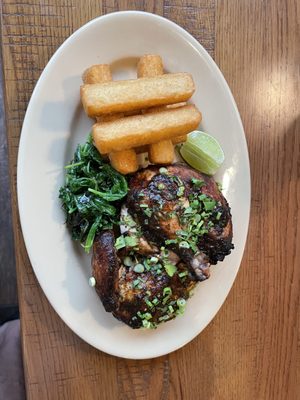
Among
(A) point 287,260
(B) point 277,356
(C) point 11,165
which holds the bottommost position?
(B) point 277,356

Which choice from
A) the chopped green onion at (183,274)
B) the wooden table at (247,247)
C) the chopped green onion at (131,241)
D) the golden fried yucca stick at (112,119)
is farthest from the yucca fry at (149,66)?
the chopped green onion at (183,274)

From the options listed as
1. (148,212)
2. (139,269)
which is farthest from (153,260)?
(148,212)

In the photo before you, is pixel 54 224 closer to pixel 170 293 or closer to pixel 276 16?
pixel 170 293

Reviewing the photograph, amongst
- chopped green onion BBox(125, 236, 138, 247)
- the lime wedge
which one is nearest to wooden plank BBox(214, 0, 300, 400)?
the lime wedge

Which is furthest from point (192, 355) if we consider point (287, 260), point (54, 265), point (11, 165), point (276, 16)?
point (276, 16)

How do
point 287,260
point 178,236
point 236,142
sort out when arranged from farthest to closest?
point 287,260
point 236,142
point 178,236

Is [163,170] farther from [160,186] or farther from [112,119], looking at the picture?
[112,119]

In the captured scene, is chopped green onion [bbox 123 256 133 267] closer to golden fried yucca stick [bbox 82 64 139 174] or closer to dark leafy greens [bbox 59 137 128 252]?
dark leafy greens [bbox 59 137 128 252]
